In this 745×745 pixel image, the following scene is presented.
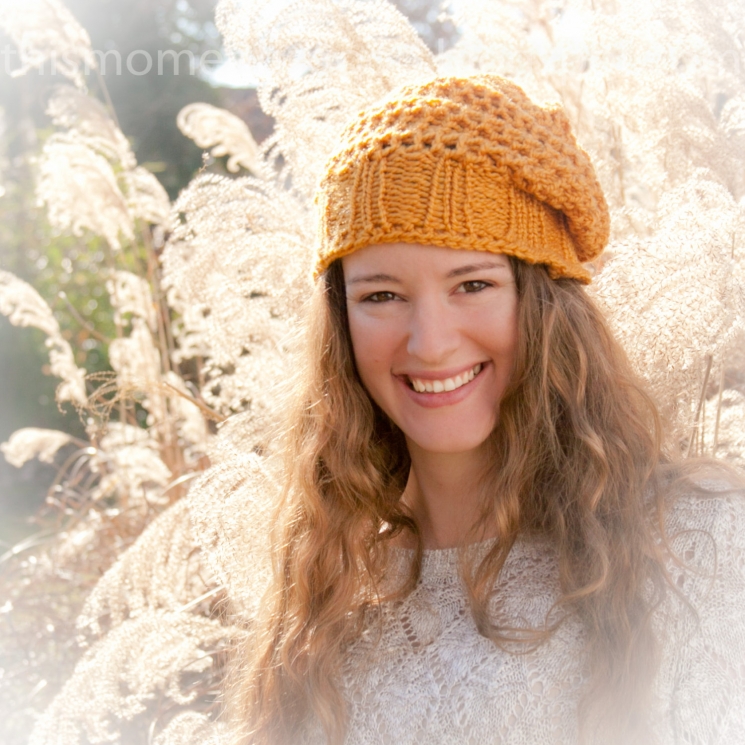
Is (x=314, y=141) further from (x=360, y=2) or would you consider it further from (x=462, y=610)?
(x=462, y=610)

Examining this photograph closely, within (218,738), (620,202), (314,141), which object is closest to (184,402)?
(314,141)

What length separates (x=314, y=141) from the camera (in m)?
2.39

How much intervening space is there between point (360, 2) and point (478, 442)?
1429mm

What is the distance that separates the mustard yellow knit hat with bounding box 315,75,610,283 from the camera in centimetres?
151

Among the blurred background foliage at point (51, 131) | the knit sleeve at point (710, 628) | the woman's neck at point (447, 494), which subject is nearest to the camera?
the knit sleeve at point (710, 628)

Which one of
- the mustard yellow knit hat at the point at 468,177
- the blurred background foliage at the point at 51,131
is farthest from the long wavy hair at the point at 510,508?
the blurred background foliage at the point at 51,131

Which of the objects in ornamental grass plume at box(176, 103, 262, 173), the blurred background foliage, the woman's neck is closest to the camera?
the woman's neck

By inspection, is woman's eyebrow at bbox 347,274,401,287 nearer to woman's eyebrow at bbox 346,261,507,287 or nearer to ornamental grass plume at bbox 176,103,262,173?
woman's eyebrow at bbox 346,261,507,287

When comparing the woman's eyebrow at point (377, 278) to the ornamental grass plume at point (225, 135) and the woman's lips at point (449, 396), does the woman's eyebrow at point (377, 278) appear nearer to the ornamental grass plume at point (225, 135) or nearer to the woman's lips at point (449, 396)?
the woman's lips at point (449, 396)

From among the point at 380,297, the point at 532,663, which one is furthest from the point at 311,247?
the point at 532,663

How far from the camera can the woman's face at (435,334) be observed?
1.54 metres

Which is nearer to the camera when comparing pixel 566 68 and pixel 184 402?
pixel 566 68

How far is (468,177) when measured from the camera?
4.97 ft

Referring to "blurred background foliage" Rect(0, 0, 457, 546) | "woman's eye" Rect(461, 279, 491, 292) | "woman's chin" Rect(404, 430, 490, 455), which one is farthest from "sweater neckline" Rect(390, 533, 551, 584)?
"blurred background foliage" Rect(0, 0, 457, 546)
